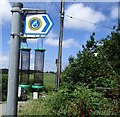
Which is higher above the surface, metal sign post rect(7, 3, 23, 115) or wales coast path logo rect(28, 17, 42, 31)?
wales coast path logo rect(28, 17, 42, 31)

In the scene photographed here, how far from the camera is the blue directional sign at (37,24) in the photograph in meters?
2.46

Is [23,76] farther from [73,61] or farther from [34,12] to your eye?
Answer: [73,61]

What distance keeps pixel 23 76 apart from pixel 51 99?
5.91m

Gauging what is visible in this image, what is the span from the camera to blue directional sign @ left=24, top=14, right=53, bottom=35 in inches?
97.0

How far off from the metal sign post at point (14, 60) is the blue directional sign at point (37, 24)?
80mm

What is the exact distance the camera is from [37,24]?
8.13ft

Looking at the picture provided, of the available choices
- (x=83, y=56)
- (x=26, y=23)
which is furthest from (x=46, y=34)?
(x=83, y=56)

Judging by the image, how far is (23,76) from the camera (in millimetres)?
2547

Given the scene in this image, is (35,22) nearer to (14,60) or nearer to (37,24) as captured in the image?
(37,24)

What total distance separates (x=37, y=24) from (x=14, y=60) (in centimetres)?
36

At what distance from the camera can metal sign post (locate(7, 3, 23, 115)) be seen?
2371 millimetres

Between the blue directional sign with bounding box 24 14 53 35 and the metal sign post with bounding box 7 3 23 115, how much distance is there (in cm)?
8

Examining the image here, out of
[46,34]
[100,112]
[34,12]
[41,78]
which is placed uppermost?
[34,12]

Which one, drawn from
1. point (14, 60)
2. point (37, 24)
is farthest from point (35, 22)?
point (14, 60)
